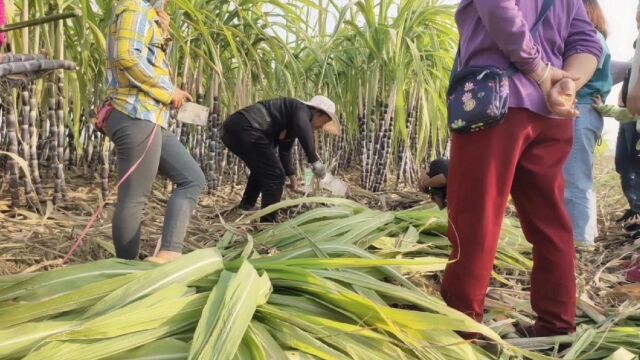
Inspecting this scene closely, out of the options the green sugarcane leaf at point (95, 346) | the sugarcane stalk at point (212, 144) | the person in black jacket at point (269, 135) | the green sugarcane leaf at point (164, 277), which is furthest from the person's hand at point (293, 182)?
the green sugarcane leaf at point (95, 346)

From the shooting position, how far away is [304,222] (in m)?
2.11

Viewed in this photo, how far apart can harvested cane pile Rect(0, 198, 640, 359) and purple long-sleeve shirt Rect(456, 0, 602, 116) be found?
476 mm

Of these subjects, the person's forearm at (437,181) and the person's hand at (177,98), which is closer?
the person's hand at (177,98)

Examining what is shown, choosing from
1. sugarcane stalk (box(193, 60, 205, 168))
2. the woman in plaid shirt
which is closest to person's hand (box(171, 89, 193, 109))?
the woman in plaid shirt

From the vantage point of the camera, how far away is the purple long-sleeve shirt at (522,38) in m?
1.16

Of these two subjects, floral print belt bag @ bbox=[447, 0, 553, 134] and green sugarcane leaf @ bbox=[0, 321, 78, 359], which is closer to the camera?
green sugarcane leaf @ bbox=[0, 321, 78, 359]

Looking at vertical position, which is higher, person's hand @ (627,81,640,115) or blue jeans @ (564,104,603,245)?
person's hand @ (627,81,640,115)

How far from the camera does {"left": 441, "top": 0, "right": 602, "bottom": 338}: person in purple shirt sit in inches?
47.9

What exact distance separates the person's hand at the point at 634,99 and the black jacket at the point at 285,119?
179 cm

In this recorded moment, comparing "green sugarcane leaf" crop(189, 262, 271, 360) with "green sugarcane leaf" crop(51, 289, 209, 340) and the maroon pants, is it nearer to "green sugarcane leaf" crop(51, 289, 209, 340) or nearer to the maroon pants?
"green sugarcane leaf" crop(51, 289, 209, 340)

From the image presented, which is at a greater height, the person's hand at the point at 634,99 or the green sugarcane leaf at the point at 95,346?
the person's hand at the point at 634,99

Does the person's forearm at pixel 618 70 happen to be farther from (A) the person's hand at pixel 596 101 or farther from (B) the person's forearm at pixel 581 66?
(B) the person's forearm at pixel 581 66

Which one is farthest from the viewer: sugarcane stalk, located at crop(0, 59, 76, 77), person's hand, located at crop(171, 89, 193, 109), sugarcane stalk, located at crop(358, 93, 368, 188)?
sugarcane stalk, located at crop(358, 93, 368, 188)

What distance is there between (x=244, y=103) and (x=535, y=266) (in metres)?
2.38
